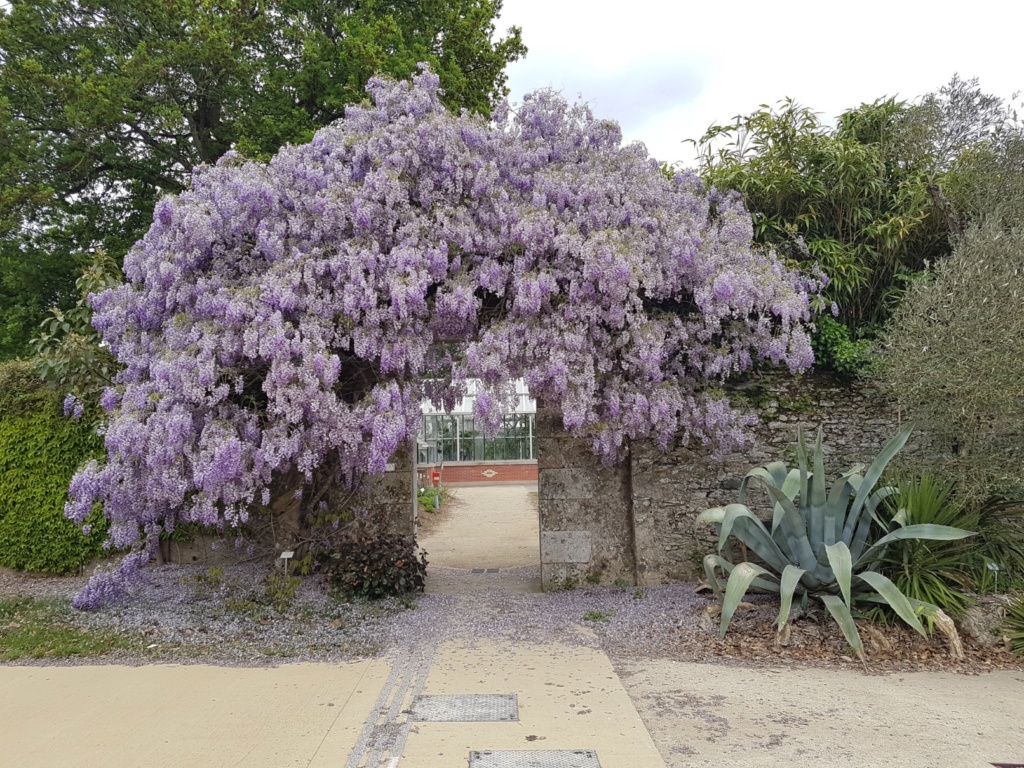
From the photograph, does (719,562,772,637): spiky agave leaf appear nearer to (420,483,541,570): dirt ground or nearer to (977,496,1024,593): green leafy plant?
(977,496,1024,593): green leafy plant

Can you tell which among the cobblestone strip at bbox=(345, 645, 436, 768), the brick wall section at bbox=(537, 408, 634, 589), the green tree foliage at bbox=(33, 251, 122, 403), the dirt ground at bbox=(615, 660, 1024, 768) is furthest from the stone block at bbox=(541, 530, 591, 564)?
the green tree foliage at bbox=(33, 251, 122, 403)

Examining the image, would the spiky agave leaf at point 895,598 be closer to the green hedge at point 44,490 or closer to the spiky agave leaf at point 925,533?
the spiky agave leaf at point 925,533

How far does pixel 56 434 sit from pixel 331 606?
442 centimetres

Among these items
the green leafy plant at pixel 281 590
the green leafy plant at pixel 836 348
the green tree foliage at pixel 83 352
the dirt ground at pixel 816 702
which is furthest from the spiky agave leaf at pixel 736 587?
the green tree foliage at pixel 83 352

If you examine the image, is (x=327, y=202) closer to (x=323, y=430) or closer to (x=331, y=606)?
(x=323, y=430)

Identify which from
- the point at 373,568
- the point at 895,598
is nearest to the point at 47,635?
the point at 373,568

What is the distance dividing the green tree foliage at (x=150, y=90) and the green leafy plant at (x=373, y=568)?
284 inches

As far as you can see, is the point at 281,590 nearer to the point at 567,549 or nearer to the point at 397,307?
the point at 397,307

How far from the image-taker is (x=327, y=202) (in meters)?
6.11

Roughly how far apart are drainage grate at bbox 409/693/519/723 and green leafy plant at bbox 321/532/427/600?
2500 millimetres

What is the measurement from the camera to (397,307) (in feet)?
19.3

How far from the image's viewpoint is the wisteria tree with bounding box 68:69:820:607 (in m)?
5.75

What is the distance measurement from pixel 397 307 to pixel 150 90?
932 cm

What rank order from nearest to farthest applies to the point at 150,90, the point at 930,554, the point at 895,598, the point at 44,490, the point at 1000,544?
1. the point at 895,598
2. the point at 930,554
3. the point at 1000,544
4. the point at 44,490
5. the point at 150,90
